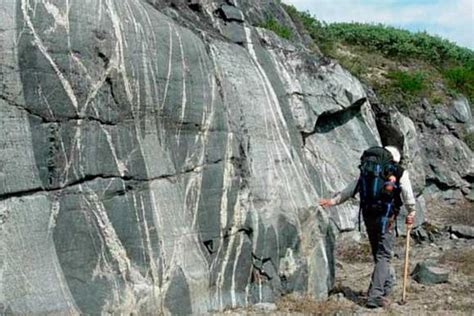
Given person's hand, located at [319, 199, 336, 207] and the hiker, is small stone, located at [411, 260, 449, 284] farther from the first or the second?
person's hand, located at [319, 199, 336, 207]

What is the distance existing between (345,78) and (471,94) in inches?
366

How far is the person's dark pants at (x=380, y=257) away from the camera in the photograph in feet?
29.7

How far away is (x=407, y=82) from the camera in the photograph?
18984 millimetres

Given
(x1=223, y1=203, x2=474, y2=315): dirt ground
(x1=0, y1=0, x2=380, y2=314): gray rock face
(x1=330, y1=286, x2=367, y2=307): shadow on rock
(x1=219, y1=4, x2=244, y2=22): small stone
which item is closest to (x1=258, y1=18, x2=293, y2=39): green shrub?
(x1=219, y1=4, x2=244, y2=22): small stone

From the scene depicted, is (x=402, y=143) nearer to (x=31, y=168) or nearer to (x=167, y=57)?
(x=167, y=57)

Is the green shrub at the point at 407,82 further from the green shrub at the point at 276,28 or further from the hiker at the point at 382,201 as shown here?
the hiker at the point at 382,201

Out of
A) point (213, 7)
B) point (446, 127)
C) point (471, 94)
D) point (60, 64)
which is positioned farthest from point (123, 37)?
point (471, 94)

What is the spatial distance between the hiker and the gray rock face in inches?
30.2

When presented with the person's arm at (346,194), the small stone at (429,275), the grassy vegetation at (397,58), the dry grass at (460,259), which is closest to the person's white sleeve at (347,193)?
the person's arm at (346,194)

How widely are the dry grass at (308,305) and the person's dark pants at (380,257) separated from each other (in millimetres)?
397

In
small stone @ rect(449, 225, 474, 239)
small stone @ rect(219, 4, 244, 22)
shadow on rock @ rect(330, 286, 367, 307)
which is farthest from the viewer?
small stone @ rect(449, 225, 474, 239)

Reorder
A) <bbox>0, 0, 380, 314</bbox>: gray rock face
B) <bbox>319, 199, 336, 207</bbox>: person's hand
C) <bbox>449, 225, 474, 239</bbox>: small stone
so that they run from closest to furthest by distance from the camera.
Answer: <bbox>0, 0, 380, 314</bbox>: gray rock face → <bbox>319, 199, 336, 207</bbox>: person's hand → <bbox>449, 225, 474, 239</bbox>: small stone

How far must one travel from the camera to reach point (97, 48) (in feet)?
25.3

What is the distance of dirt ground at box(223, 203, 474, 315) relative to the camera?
8.80 meters
